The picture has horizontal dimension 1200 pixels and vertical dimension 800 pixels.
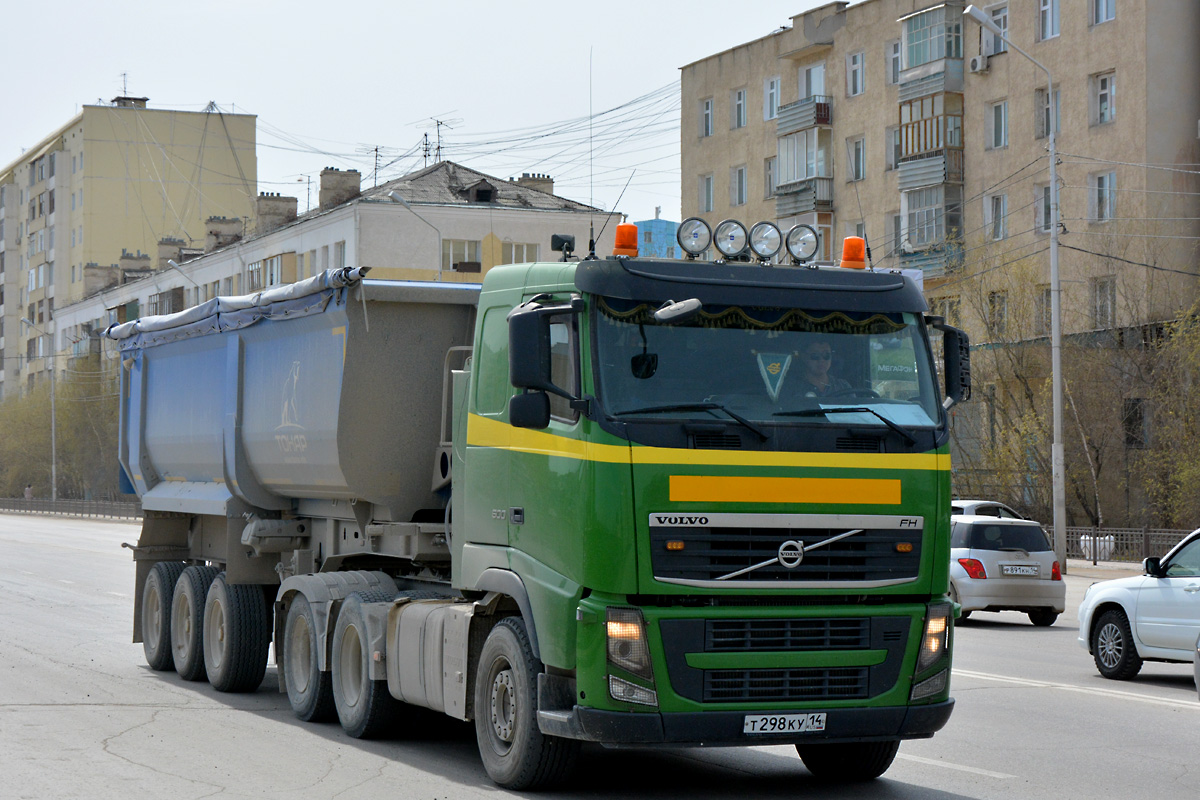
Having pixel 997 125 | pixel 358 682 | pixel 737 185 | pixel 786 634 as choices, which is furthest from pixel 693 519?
pixel 737 185

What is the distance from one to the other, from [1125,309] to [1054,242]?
28.8 ft

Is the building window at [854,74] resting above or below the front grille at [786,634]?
above

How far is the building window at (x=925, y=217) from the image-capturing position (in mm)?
47906

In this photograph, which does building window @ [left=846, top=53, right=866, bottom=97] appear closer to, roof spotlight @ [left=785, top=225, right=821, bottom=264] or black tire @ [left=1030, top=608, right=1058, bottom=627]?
black tire @ [left=1030, top=608, right=1058, bottom=627]

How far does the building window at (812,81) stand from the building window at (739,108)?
325 centimetres

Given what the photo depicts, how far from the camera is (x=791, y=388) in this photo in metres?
8.50

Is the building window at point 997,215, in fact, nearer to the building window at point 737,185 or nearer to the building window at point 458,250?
the building window at point 737,185

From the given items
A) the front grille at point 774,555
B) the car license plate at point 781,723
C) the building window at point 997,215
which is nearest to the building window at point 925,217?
the building window at point 997,215

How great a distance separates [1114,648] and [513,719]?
27.7 feet

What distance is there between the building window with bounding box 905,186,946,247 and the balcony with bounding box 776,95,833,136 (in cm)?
557

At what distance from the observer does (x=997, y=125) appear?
4722 cm

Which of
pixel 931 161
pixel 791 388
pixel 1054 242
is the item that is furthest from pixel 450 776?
pixel 931 161

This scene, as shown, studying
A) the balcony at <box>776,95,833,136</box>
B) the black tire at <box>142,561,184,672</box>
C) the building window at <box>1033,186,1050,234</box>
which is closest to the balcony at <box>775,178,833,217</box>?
the balcony at <box>776,95,833,136</box>

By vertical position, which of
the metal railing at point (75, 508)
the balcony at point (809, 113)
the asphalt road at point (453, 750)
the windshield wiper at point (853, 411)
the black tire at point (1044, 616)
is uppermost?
the balcony at point (809, 113)
